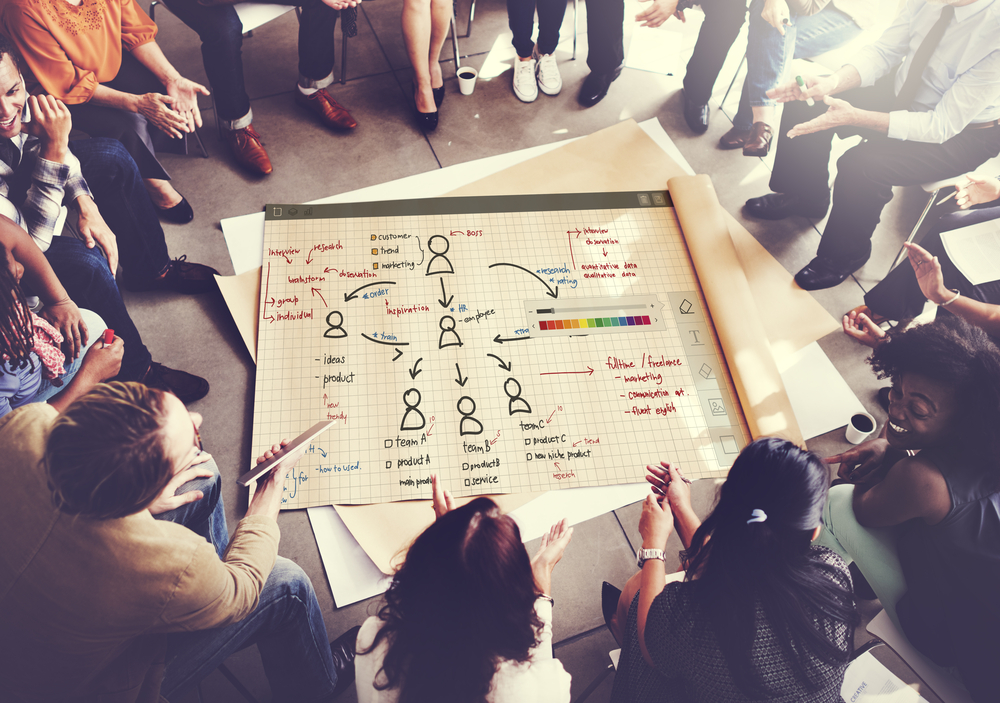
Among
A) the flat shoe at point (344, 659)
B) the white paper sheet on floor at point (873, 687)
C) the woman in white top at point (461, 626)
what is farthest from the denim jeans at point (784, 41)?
the flat shoe at point (344, 659)

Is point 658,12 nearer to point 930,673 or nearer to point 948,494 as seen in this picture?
point 948,494

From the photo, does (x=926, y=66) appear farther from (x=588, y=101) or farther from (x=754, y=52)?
(x=588, y=101)

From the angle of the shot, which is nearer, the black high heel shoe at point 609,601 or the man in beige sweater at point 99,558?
the man in beige sweater at point 99,558

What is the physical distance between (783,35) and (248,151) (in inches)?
Answer: 78.3

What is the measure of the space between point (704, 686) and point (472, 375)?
36.9 inches

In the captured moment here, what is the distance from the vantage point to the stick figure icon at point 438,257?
6.02 feet

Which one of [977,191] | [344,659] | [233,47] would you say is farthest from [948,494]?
[233,47]

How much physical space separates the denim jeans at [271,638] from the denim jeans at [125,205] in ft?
2.68

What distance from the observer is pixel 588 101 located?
2.43 meters

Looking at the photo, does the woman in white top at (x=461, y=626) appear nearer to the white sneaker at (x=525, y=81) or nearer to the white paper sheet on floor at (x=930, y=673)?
the white paper sheet on floor at (x=930, y=673)

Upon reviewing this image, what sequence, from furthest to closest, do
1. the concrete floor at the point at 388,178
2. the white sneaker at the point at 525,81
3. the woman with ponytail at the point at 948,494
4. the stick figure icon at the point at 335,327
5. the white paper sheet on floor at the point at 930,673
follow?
1. the white sneaker at the point at 525,81
2. the stick figure icon at the point at 335,327
3. the concrete floor at the point at 388,178
4. the white paper sheet on floor at the point at 930,673
5. the woman with ponytail at the point at 948,494

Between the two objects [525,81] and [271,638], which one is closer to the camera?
[271,638]

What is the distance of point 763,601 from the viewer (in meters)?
1.00

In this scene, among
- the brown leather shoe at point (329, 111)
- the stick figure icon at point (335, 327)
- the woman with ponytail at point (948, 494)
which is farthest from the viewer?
the brown leather shoe at point (329, 111)
